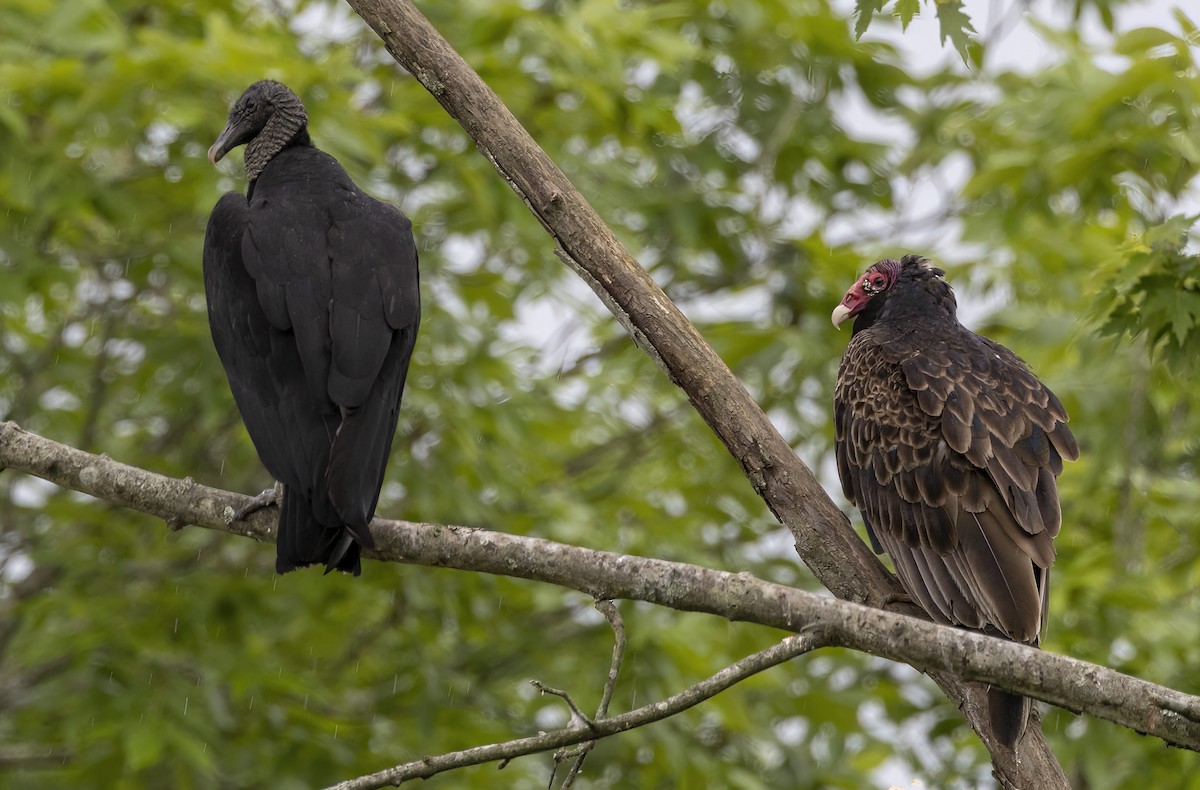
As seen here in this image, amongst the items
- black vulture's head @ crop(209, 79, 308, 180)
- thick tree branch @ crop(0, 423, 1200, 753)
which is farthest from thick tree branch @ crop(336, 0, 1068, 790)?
black vulture's head @ crop(209, 79, 308, 180)

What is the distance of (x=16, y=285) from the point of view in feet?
14.1

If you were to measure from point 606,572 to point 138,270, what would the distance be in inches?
125

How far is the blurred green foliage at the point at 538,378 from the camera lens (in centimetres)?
434

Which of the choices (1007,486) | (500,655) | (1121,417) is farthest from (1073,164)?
(500,655)

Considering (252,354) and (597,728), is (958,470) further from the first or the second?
(252,354)

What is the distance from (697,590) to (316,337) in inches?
49.0

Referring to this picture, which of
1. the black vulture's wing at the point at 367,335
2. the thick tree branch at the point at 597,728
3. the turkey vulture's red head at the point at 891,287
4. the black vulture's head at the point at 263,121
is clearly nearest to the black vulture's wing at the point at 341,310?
the black vulture's wing at the point at 367,335

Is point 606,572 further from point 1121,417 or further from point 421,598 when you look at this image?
point 1121,417

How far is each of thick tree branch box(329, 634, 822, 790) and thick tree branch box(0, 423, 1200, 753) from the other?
0.11m

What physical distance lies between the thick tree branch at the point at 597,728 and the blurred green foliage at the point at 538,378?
222 cm

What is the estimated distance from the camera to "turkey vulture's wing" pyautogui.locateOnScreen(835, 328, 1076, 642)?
289 cm

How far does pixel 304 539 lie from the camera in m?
2.86

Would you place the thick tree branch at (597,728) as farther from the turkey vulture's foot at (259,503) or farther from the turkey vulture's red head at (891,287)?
the turkey vulture's red head at (891,287)

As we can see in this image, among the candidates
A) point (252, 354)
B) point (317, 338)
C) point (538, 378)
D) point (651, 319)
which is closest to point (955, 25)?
point (651, 319)
